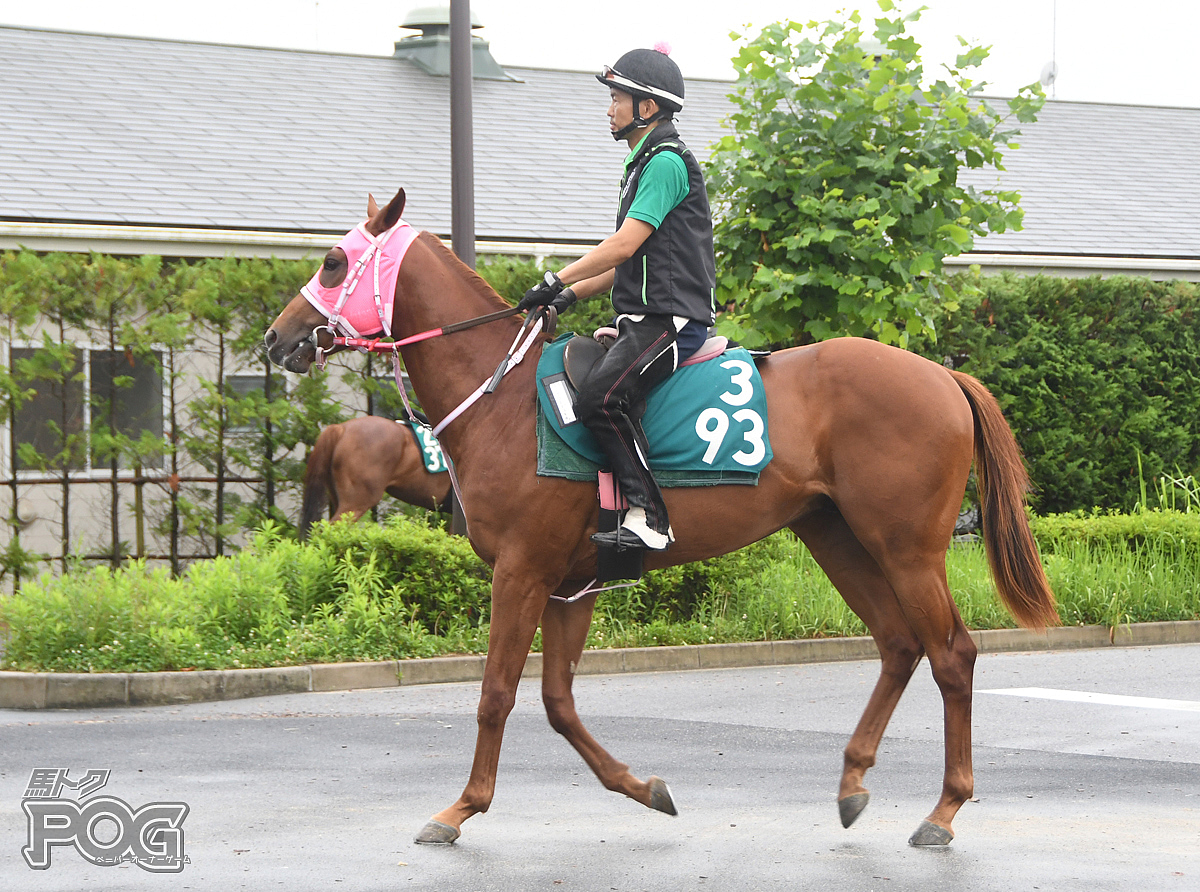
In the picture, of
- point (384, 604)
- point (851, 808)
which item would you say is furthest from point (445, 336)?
point (384, 604)

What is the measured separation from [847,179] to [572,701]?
23.4ft

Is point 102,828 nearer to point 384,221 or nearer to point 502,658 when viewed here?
point 502,658

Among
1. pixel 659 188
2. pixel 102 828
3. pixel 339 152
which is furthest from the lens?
pixel 339 152

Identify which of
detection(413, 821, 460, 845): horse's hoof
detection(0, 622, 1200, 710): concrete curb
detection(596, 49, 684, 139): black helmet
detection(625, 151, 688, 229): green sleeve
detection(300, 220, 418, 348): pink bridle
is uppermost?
detection(596, 49, 684, 139): black helmet

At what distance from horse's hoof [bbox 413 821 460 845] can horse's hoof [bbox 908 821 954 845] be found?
1789 mm

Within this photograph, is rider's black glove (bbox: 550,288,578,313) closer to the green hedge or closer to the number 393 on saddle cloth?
the number 393 on saddle cloth

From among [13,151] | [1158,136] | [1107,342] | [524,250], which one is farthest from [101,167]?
[1158,136]

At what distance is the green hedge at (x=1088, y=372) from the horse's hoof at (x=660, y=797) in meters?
10.2

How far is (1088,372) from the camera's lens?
622 inches

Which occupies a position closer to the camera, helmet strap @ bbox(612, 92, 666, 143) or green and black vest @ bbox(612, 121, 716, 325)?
green and black vest @ bbox(612, 121, 716, 325)

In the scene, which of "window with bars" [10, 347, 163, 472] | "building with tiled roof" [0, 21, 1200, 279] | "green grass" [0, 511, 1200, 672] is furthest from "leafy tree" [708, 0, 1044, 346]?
"window with bars" [10, 347, 163, 472]

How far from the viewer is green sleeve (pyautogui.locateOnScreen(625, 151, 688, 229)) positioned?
5645 mm

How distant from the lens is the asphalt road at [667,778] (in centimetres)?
501

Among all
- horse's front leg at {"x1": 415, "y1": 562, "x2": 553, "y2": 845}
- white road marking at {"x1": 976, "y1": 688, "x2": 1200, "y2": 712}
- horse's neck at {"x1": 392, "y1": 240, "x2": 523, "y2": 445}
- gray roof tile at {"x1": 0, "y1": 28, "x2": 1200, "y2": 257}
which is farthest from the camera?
gray roof tile at {"x1": 0, "y1": 28, "x2": 1200, "y2": 257}
